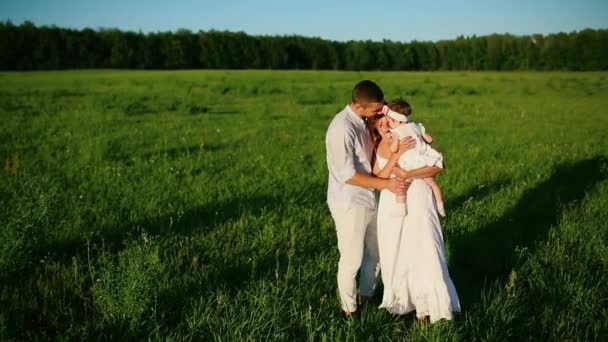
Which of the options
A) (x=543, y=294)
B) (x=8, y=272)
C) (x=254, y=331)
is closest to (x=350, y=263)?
(x=254, y=331)

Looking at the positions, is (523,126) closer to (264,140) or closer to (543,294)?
(264,140)

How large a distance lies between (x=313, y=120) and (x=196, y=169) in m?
9.64

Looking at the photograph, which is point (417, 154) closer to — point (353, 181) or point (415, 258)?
point (353, 181)

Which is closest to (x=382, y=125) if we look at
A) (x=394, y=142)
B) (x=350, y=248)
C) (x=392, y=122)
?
(x=392, y=122)

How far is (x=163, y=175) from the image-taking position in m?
9.12

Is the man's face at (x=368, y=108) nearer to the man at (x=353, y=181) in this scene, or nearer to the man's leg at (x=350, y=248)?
the man at (x=353, y=181)

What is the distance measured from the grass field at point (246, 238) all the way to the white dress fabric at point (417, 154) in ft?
4.28

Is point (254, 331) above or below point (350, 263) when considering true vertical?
below

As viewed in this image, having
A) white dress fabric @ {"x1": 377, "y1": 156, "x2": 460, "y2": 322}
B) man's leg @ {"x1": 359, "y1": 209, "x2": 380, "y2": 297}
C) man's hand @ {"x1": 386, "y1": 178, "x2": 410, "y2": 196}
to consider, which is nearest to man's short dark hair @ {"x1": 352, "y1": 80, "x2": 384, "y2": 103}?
white dress fabric @ {"x1": 377, "y1": 156, "x2": 460, "y2": 322}

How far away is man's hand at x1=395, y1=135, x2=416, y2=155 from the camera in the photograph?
4.13 m

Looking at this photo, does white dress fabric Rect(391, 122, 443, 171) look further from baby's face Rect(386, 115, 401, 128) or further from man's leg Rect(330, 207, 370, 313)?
man's leg Rect(330, 207, 370, 313)

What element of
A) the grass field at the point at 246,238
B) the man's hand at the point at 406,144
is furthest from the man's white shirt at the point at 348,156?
the grass field at the point at 246,238

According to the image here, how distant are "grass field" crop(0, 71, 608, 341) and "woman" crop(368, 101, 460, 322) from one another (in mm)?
195

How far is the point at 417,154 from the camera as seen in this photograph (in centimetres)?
418
